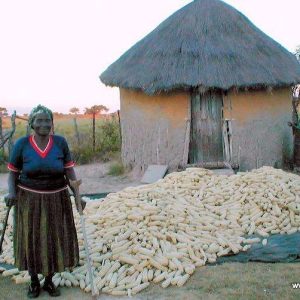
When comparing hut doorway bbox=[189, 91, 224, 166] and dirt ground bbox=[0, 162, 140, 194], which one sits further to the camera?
hut doorway bbox=[189, 91, 224, 166]

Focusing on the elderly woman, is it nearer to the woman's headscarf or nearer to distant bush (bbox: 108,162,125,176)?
the woman's headscarf

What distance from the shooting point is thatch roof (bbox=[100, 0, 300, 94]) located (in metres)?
9.66

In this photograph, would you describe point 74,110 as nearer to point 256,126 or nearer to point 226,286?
point 256,126

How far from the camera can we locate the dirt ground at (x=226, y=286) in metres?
4.57

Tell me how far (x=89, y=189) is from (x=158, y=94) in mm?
2280

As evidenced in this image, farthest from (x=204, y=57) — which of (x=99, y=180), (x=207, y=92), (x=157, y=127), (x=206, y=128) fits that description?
(x=99, y=180)

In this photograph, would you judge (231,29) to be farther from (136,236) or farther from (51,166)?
(51,166)

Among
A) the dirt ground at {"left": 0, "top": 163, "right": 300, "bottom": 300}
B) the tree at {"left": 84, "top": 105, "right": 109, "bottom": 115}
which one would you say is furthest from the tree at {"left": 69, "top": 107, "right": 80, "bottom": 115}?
the dirt ground at {"left": 0, "top": 163, "right": 300, "bottom": 300}

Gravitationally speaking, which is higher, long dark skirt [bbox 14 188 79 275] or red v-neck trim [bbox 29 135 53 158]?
red v-neck trim [bbox 29 135 53 158]

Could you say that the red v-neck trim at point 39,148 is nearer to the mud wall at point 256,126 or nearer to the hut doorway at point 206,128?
the hut doorway at point 206,128

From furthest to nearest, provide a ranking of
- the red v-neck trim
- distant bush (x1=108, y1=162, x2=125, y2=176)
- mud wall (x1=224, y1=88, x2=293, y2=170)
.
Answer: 1. distant bush (x1=108, y1=162, x2=125, y2=176)
2. mud wall (x1=224, y1=88, x2=293, y2=170)
3. the red v-neck trim

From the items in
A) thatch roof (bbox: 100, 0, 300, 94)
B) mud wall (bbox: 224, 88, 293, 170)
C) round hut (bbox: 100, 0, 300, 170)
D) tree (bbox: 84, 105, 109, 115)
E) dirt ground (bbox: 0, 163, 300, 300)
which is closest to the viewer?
dirt ground (bbox: 0, 163, 300, 300)

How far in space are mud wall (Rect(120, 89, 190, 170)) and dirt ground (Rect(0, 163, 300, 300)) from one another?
5170 millimetres

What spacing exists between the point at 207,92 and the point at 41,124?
6.28 metres
